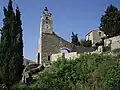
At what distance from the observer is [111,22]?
5306cm

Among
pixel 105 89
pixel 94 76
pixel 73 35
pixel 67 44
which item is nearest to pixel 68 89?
pixel 94 76

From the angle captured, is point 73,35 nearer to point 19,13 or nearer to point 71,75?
point 19,13

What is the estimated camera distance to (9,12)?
40.8 m

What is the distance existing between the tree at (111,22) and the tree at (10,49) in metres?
16.4

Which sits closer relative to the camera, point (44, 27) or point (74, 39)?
point (44, 27)

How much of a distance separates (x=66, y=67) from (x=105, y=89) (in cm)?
793

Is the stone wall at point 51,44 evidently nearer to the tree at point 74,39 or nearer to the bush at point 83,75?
the tree at point 74,39

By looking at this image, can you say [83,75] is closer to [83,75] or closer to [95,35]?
[83,75]

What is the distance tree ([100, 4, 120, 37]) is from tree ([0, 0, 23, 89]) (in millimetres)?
16413

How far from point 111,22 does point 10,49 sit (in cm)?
2127

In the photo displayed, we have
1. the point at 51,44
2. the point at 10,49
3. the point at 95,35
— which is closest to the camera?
the point at 10,49

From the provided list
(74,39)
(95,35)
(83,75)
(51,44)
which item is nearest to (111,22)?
(51,44)

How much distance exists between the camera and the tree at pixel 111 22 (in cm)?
5166

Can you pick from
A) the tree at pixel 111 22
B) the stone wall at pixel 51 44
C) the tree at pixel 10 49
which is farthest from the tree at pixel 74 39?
the tree at pixel 10 49
